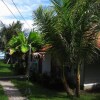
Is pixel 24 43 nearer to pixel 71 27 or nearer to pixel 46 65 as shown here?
pixel 46 65

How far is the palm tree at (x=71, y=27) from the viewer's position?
1658 centimetres

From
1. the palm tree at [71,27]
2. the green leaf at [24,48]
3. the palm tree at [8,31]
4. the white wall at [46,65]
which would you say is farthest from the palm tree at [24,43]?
the palm tree at [8,31]

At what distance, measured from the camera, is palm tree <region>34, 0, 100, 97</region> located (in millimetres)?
16578

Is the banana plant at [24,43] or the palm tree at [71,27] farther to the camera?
the banana plant at [24,43]

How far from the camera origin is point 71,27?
16625mm

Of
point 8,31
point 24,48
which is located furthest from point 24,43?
point 8,31

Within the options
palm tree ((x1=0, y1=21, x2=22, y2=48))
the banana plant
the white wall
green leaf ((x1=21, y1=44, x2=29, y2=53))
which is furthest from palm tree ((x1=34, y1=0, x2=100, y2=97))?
palm tree ((x1=0, y1=21, x2=22, y2=48))

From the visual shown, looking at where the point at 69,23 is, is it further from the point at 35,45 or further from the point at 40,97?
the point at 35,45

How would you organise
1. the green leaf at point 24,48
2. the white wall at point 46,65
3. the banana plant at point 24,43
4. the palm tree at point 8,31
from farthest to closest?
the palm tree at point 8,31, the banana plant at point 24,43, the green leaf at point 24,48, the white wall at point 46,65

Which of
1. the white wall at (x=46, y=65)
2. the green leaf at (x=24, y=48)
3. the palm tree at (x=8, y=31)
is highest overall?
the palm tree at (x=8, y=31)

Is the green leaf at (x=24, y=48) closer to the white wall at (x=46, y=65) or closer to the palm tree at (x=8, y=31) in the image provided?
the white wall at (x=46, y=65)

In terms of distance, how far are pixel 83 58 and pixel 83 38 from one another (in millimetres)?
935

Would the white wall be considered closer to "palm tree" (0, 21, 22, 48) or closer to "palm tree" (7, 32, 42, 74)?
"palm tree" (7, 32, 42, 74)

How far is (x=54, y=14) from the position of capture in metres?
17.1
